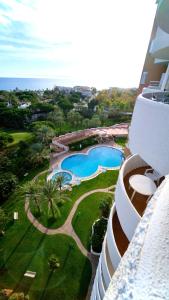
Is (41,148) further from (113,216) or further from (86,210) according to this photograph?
(113,216)

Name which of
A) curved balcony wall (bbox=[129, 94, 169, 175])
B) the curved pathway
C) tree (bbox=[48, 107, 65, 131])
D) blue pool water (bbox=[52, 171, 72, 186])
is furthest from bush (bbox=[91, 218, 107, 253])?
tree (bbox=[48, 107, 65, 131])

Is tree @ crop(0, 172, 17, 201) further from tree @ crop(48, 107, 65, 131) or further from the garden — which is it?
tree @ crop(48, 107, 65, 131)

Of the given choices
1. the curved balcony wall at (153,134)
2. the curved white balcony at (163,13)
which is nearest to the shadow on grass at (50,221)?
the curved balcony wall at (153,134)

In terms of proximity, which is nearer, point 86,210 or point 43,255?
point 43,255

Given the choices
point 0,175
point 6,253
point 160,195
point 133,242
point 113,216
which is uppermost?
point 160,195

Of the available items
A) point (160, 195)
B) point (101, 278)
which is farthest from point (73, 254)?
point (160, 195)

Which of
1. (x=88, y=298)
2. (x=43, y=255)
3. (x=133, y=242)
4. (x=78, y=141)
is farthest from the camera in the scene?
(x=78, y=141)
